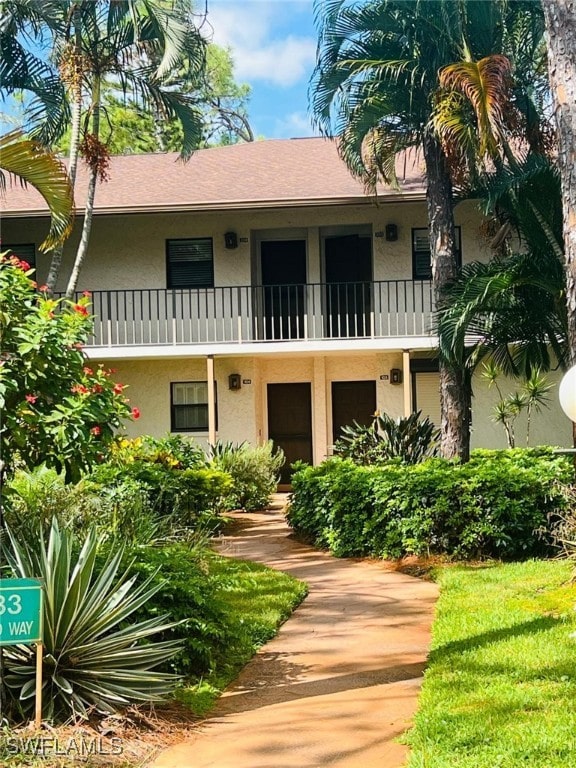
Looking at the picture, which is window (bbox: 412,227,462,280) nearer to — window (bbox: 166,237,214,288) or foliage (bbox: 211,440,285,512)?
window (bbox: 166,237,214,288)

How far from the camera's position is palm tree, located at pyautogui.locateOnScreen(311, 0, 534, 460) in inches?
458

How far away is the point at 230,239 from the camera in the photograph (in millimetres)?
18594

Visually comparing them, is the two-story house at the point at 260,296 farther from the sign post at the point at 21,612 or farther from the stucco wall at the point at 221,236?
the sign post at the point at 21,612

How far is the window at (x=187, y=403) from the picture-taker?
19.1 meters

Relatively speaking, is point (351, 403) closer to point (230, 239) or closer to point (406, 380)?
point (406, 380)

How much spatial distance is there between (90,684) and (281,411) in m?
14.3

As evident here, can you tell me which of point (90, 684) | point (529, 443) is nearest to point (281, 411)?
point (529, 443)

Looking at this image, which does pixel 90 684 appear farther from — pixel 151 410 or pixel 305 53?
pixel 151 410

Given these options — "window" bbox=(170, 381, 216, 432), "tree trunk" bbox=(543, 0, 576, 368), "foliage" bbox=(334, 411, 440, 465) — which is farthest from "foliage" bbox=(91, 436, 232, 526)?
"tree trunk" bbox=(543, 0, 576, 368)

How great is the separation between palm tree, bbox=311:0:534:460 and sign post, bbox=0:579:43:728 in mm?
7854

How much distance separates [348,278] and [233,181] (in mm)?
3108

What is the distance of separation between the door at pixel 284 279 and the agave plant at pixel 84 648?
43.3 feet

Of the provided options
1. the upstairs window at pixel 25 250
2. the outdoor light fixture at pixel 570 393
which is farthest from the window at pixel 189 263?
the outdoor light fixture at pixel 570 393

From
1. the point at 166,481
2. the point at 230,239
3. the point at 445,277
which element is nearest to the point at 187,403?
the point at 230,239
